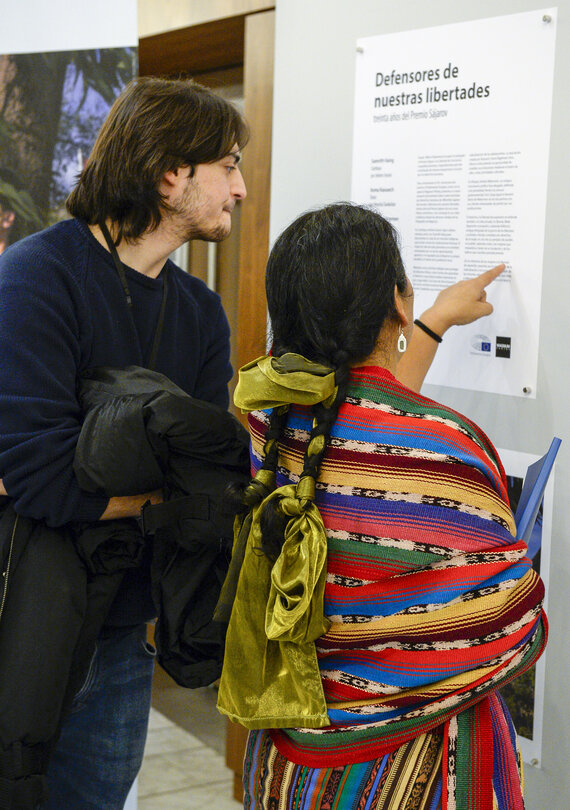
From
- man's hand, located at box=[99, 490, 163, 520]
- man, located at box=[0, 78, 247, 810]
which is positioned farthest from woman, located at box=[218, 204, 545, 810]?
man, located at box=[0, 78, 247, 810]

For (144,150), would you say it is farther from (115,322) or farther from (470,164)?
(470,164)

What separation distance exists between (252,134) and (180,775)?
6.64ft

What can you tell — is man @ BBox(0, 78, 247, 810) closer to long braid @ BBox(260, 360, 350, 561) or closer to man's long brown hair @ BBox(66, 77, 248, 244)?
man's long brown hair @ BBox(66, 77, 248, 244)

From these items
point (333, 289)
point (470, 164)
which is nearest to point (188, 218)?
point (333, 289)

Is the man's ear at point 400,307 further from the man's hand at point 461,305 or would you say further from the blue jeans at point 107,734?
the blue jeans at point 107,734

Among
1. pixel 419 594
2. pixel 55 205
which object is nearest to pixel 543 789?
pixel 419 594

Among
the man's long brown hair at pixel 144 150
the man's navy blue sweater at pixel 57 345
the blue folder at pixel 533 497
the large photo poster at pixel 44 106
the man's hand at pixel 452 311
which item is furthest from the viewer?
the large photo poster at pixel 44 106

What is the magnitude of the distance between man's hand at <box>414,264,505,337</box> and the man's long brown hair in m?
0.55

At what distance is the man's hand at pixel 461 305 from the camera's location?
5.72 feet

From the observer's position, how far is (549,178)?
5.61ft

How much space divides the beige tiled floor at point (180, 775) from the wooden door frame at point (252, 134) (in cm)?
136

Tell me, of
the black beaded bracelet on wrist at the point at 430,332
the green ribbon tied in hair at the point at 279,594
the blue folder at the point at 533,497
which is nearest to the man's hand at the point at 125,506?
the green ribbon tied in hair at the point at 279,594

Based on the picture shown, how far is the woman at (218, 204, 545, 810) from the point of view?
1044 millimetres

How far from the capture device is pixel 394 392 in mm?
1074
